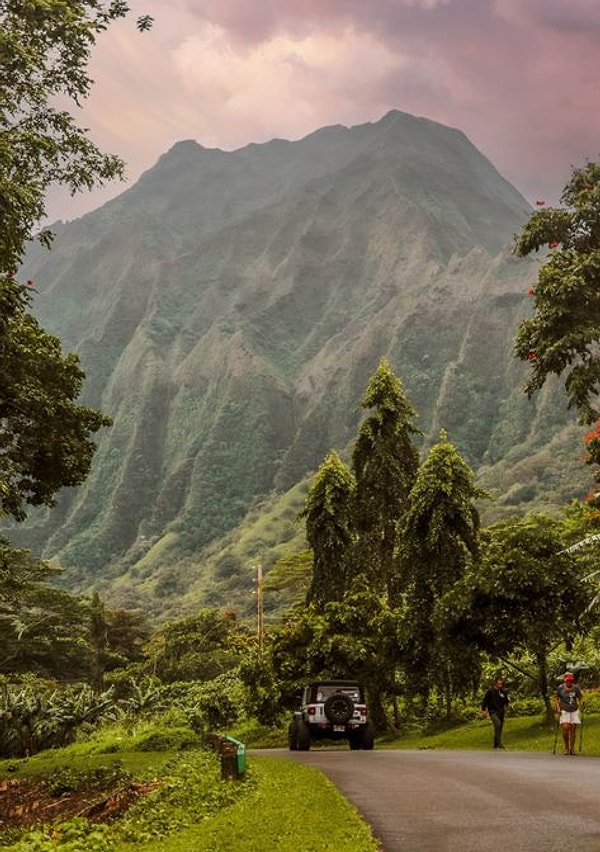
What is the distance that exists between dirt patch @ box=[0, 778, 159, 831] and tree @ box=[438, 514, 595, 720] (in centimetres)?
1246

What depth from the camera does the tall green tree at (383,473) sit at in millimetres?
33344

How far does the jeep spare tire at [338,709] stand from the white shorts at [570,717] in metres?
A: 6.73

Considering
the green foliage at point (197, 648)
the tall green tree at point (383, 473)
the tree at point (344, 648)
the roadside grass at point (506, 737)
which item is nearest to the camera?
the roadside grass at point (506, 737)

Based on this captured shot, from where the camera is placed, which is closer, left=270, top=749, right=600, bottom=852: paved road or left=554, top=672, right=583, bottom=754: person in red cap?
left=270, top=749, right=600, bottom=852: paved road

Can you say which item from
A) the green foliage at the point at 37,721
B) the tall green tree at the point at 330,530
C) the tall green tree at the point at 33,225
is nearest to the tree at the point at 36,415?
the tall green tree at the point at 33,225

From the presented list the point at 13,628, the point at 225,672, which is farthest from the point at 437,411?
the point at 13,628

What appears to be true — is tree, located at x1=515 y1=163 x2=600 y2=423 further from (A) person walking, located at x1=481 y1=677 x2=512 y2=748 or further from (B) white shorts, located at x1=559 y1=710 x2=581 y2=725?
(B) white shorts, located at x1=559 y1=710 x2=581 y2=725

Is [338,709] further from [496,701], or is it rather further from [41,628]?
[41,628]

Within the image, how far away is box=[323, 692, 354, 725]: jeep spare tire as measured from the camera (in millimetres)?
23359

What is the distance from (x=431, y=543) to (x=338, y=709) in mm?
8430

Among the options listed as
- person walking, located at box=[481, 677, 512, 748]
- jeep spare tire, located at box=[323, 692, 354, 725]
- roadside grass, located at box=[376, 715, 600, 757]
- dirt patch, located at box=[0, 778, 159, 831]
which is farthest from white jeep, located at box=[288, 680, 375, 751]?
dirt patch, located at box=[0, 778, 159, 831]

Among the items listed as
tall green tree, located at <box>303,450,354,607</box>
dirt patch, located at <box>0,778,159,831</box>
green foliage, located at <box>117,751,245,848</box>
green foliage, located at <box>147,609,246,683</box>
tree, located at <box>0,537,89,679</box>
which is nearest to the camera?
green foliage, located at <box>117,751,245,848</box>

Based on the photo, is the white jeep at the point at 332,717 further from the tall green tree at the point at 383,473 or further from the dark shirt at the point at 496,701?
the tall green tree at the point at 383,473

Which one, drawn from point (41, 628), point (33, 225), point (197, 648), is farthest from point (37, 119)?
point (197, 648)
